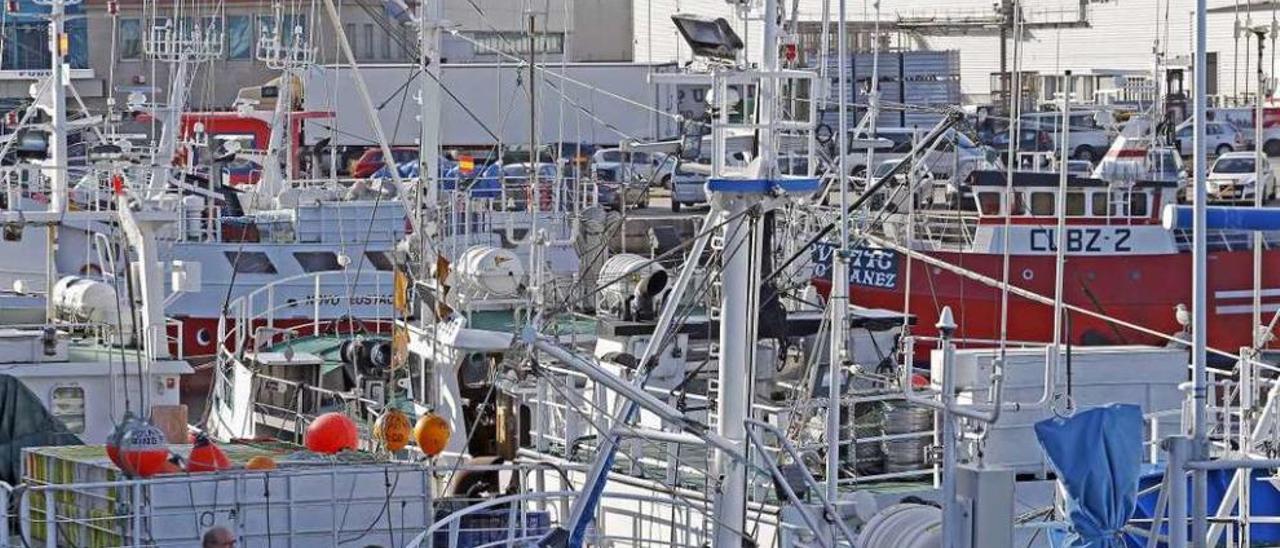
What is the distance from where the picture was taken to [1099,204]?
2897 centimetres

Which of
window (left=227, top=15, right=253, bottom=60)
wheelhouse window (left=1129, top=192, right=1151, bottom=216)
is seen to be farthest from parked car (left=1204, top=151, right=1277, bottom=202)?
window (left=227, top=15, right=253, bottom=60)

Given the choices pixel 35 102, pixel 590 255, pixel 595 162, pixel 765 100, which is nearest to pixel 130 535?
pixel 765 100

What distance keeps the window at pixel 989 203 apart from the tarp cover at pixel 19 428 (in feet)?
54.5

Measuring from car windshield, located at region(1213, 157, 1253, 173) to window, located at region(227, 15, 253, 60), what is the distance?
789 inches

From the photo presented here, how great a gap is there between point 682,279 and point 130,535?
9.82ft

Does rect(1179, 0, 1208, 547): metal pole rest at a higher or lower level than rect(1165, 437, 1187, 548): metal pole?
higher

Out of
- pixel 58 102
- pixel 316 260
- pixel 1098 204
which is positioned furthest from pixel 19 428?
pixel 1098 204

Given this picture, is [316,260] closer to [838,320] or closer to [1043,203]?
[1043,203]

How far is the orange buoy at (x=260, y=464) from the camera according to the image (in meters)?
12.1

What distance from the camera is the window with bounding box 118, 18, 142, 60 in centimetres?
5166

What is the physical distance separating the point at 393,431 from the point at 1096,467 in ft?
14.6

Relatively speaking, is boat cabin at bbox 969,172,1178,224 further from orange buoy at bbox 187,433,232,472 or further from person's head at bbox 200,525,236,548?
person's head at bbox 200,525,236,548

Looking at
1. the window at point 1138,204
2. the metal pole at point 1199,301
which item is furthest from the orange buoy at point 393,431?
the window at point 1138,204

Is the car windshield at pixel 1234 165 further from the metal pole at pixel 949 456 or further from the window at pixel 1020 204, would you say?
the metal pole at pixel 949 456
